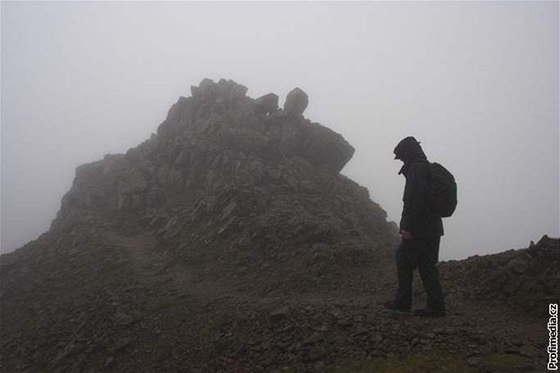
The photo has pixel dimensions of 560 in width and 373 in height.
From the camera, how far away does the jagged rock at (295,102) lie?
1414 inches

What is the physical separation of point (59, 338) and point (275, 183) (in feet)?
53.1

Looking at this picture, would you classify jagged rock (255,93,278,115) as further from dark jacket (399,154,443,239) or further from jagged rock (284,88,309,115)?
dark jacket (399,154,443,239)

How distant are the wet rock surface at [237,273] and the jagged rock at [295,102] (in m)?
0.15

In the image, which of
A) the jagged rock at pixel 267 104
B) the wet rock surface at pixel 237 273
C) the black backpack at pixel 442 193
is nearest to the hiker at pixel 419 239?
the black backpack at pixel 442 193

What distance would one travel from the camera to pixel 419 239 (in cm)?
984

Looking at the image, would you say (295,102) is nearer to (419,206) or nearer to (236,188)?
(236,188)

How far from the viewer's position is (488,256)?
46.1 feet

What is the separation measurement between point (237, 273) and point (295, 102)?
21.2 metres

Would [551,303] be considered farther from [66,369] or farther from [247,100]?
[247,100]

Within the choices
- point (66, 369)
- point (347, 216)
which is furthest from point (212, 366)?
point (347, 216)

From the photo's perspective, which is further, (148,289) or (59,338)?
(148,289)

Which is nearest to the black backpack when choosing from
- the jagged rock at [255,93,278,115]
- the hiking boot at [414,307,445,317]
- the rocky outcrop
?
the hiking boot at [414,307,445,317]

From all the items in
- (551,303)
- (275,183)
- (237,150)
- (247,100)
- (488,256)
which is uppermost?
(247,100)

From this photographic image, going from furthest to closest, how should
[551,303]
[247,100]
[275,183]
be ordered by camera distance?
[247,100] < [275,183] < [551,303]
